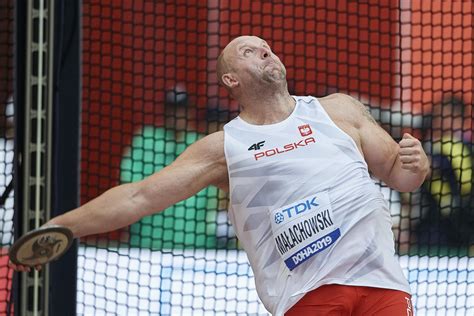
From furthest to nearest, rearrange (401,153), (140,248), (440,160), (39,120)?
(440,160) < (140,248) < (401,153) < (39,120)

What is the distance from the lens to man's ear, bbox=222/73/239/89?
445cm

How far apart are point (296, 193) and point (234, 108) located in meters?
4.00

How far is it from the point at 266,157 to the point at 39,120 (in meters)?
0.90

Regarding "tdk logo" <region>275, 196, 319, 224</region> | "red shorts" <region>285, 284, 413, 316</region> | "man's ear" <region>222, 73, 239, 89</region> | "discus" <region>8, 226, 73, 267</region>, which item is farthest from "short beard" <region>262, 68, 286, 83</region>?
"discus" <region>8, 226, 73, 267</region>

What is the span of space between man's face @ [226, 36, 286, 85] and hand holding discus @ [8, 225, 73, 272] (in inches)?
41.3

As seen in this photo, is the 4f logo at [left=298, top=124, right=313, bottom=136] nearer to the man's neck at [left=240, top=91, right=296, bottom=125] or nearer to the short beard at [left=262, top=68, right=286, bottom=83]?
the man's neck at [left=240, top=91, right=296, bottom=125]

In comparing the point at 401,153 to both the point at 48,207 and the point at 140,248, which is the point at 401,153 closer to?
the point at 48,207

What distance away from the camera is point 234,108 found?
8219 mm

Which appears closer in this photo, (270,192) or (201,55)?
(270,192)

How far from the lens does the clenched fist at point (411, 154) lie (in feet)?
13.6

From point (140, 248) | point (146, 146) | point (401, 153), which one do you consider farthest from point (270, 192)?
point (146, 146)

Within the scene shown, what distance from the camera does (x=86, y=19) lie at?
734 centimetres

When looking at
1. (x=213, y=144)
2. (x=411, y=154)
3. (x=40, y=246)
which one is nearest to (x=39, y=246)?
(x=40, y=246)

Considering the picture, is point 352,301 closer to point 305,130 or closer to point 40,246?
point 305,130
